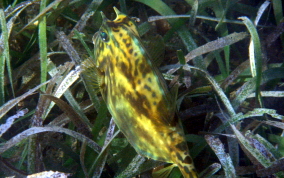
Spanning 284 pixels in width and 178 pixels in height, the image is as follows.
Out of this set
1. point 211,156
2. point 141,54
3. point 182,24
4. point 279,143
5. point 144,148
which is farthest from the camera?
point 182,24

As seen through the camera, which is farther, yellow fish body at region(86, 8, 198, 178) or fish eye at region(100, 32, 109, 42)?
fish eye at region(100, 32, 109, 42)

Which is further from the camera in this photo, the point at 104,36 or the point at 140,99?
the point at 104,36

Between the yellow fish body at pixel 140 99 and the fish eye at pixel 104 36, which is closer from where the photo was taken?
the yellow fish body at pixel 140 99

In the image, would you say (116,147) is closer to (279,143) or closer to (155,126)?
(155,126)

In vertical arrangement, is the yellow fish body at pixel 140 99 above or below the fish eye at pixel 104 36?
below

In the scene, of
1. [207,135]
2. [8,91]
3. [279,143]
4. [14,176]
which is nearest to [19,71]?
[8,91]

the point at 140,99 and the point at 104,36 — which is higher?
the point at 104,36

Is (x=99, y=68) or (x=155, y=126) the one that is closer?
(x=155, y=126)

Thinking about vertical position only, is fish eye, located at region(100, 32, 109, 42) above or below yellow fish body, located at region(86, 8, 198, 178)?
above
